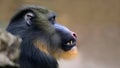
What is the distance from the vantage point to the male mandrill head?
1.75 meters

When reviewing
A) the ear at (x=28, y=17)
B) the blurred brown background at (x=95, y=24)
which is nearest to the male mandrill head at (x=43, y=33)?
the ear at (x=28, y=17)

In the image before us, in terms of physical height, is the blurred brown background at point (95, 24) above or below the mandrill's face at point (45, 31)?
above

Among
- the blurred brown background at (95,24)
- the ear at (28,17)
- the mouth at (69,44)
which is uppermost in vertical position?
the blurred brown background at (95,24)

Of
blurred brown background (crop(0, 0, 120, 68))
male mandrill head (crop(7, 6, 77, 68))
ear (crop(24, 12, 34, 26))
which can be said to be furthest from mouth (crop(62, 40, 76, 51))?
blurred brown background (crop(0, 0, 120, 68))

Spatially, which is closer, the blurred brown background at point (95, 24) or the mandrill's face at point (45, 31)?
the mandrill's face at point (45, 31)

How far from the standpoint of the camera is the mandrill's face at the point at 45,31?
1789 millimetres

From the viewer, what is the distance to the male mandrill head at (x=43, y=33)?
69.1 inches

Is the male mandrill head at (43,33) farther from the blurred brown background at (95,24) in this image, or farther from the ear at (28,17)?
the blurred brown background at (95,24)

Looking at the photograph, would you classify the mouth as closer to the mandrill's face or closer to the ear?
the mandrill's face

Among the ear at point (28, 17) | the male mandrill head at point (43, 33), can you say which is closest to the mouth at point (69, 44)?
the male mandrill head at point (43, 33)

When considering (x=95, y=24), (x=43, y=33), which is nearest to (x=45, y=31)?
(x=43, y=33)

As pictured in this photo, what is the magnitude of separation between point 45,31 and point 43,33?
0.01 metres

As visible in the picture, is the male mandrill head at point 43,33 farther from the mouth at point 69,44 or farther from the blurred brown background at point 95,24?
the blurred brown background at point 95,24

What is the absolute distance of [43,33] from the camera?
181 centimetres
